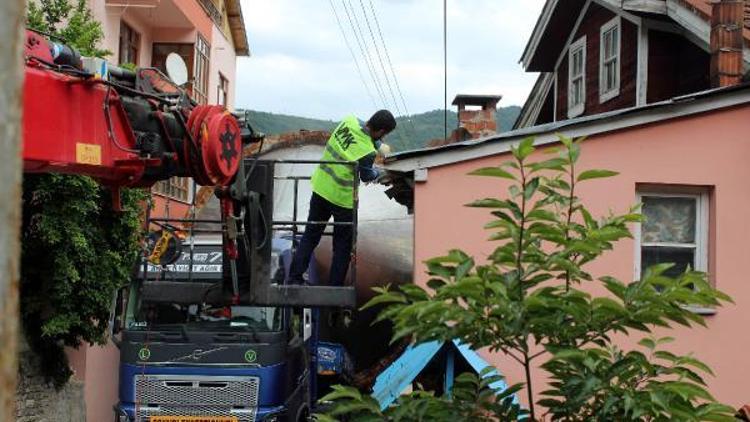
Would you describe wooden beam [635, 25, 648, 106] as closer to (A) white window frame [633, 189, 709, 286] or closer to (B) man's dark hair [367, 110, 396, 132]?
(A) white window frame [633, 189, 709, 286]

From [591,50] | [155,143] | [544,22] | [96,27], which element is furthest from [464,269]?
[544,22]

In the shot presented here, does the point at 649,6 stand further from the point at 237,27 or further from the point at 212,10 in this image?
the point at 237,27

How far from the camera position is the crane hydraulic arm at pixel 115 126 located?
14.7 ft

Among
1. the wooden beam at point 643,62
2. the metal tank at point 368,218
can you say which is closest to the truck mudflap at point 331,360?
the metal tank at point 368,218

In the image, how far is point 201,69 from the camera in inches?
871

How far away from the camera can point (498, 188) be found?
33.0 ft

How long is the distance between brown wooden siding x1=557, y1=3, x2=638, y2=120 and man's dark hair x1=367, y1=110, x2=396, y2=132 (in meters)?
8.37

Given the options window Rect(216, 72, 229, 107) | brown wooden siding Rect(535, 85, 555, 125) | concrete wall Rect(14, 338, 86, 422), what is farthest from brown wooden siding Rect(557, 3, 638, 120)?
window Rect(216, 72, 229, 107)

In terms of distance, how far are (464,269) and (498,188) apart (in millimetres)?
6947

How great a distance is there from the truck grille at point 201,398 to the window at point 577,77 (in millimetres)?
9515

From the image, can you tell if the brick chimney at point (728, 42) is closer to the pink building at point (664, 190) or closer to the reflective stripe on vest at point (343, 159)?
the pink building at point (664, 190)

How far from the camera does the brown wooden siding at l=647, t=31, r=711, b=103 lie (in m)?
14.6

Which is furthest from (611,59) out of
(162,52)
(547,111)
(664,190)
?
(162,52)

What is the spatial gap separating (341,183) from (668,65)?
29.2 feet
